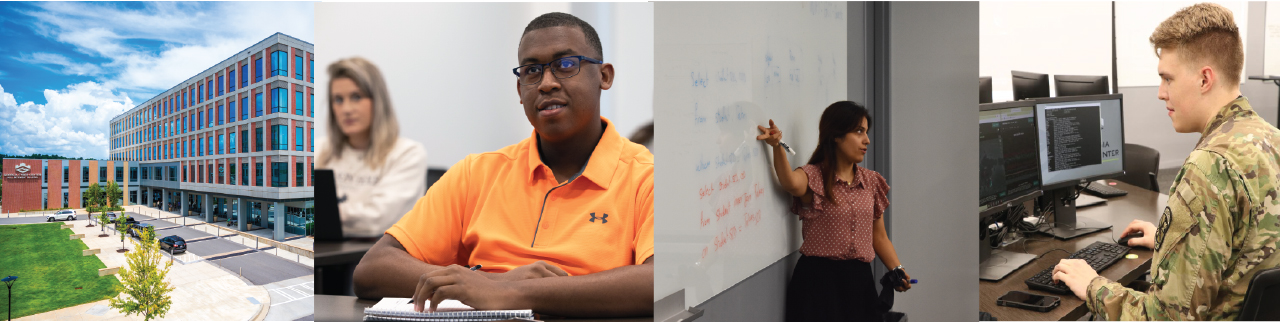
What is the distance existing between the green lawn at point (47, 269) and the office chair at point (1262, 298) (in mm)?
3408

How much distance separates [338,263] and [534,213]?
34cm

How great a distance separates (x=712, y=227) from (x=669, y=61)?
0.37 metres

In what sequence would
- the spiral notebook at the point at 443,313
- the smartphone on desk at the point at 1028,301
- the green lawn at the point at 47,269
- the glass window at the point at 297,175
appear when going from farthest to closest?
the green lawn at the point at 47,269
the smartphone on desk at the point at 1028,301
the glass window at the point at 297,175
the spiral notebook at the point at 443,313

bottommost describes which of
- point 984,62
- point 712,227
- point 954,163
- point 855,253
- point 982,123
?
point 855,253

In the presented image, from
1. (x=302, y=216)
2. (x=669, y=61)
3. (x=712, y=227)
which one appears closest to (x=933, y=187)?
(x=712, y=227)

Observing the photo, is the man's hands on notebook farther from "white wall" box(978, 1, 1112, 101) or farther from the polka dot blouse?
"white wall" box(978, 1, 1112, 101)

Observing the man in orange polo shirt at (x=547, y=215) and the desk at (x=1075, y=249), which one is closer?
the man in orange polo shirt at (x=547, y=215)

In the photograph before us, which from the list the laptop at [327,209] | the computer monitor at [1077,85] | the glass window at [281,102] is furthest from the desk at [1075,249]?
the glass window at [281,102]

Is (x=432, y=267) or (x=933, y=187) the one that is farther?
(x=933, y=187)

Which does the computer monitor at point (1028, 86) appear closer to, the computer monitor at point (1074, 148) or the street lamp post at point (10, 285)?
the computer monitor at point (1074, 148)

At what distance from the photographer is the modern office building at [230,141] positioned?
1.39 metres

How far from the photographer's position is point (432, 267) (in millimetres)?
949

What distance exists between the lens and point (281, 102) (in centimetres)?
140

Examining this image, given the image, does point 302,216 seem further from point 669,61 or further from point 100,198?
point 100,198
